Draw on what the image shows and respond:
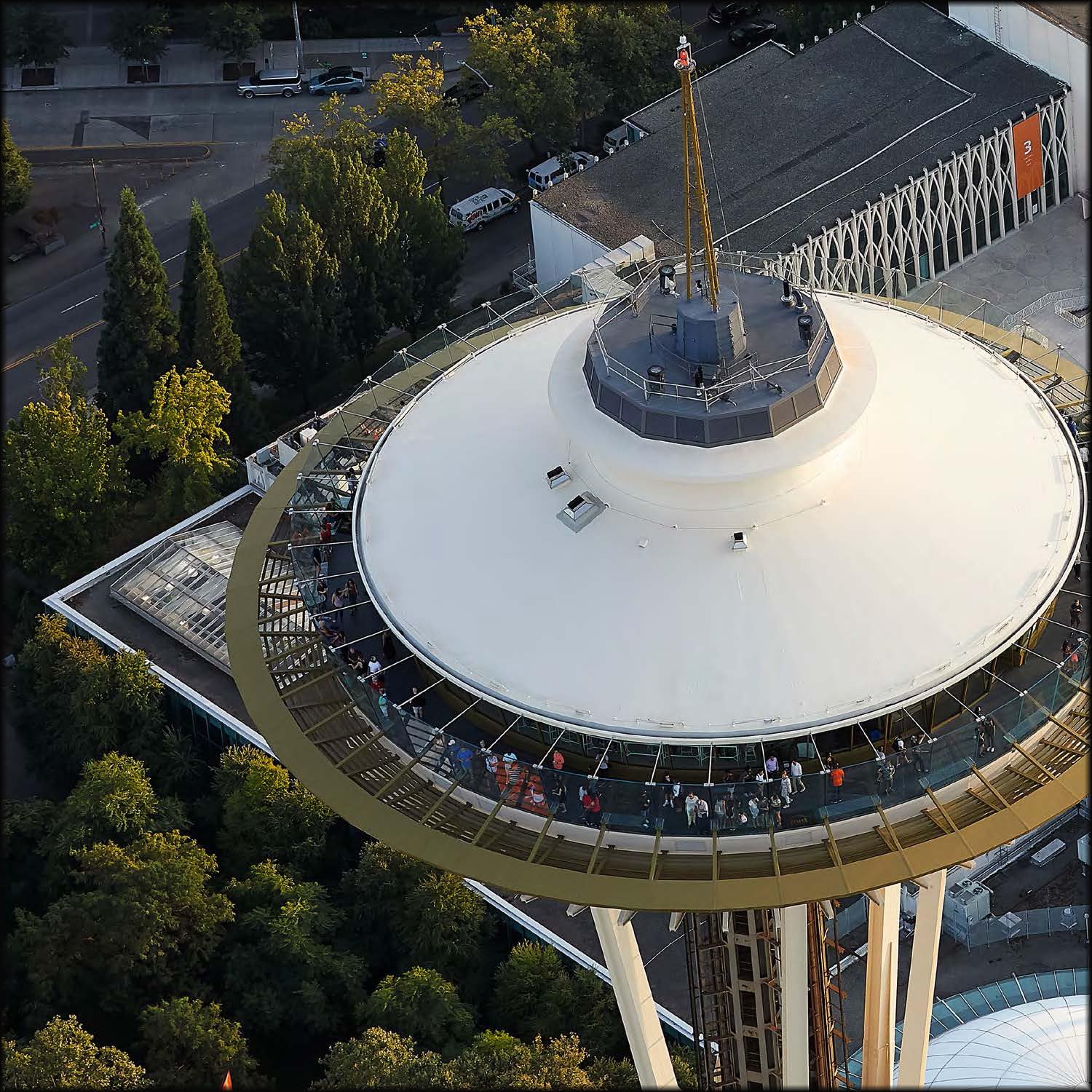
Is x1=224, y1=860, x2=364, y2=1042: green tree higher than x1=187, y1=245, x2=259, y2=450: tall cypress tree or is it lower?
lower

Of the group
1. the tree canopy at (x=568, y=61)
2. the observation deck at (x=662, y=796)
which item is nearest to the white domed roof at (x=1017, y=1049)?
the observation deck at (x=662, y=796)

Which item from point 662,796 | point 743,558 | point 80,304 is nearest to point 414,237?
point 80,304

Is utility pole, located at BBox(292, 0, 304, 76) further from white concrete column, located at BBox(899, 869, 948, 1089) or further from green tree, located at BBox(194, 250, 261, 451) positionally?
white concrete column, located at BBox(899, 869, 948, 1089)

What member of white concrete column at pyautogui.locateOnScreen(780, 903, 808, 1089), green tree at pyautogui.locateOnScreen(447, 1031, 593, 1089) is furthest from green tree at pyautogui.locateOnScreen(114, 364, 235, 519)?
white concrete column at pyautogui.locateOnScreen(780, 903, 808, 1089)

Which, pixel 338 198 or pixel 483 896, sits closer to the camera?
pixel 483 896

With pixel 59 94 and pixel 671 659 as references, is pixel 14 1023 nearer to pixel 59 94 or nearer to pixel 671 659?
pixel 671 659

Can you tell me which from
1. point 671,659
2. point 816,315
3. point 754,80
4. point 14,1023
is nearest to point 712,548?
point 671,659
